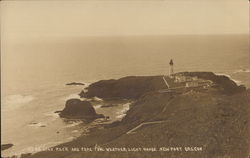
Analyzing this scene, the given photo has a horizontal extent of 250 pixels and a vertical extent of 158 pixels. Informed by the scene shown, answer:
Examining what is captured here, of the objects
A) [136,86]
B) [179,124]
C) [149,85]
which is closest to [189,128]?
[179,124]

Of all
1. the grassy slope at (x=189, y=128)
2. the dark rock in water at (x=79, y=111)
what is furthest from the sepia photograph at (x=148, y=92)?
the dark rock in water at (x=79, y=111)

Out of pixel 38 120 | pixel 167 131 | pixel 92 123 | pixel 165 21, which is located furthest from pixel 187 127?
pixel 92 123

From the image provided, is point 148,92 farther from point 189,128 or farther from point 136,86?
point 189,128

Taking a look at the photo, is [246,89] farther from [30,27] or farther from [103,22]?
[30,27]

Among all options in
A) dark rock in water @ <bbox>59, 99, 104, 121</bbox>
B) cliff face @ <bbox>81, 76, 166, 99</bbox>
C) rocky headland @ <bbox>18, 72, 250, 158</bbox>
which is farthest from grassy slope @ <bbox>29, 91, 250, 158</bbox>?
dark rock in water @ <bbox>59, 99, 104, 121</bbox>

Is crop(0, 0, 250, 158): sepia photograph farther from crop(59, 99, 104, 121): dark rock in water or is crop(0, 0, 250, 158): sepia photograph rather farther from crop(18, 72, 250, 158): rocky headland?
crop(59, 99, 104, 121): dark rock in water
